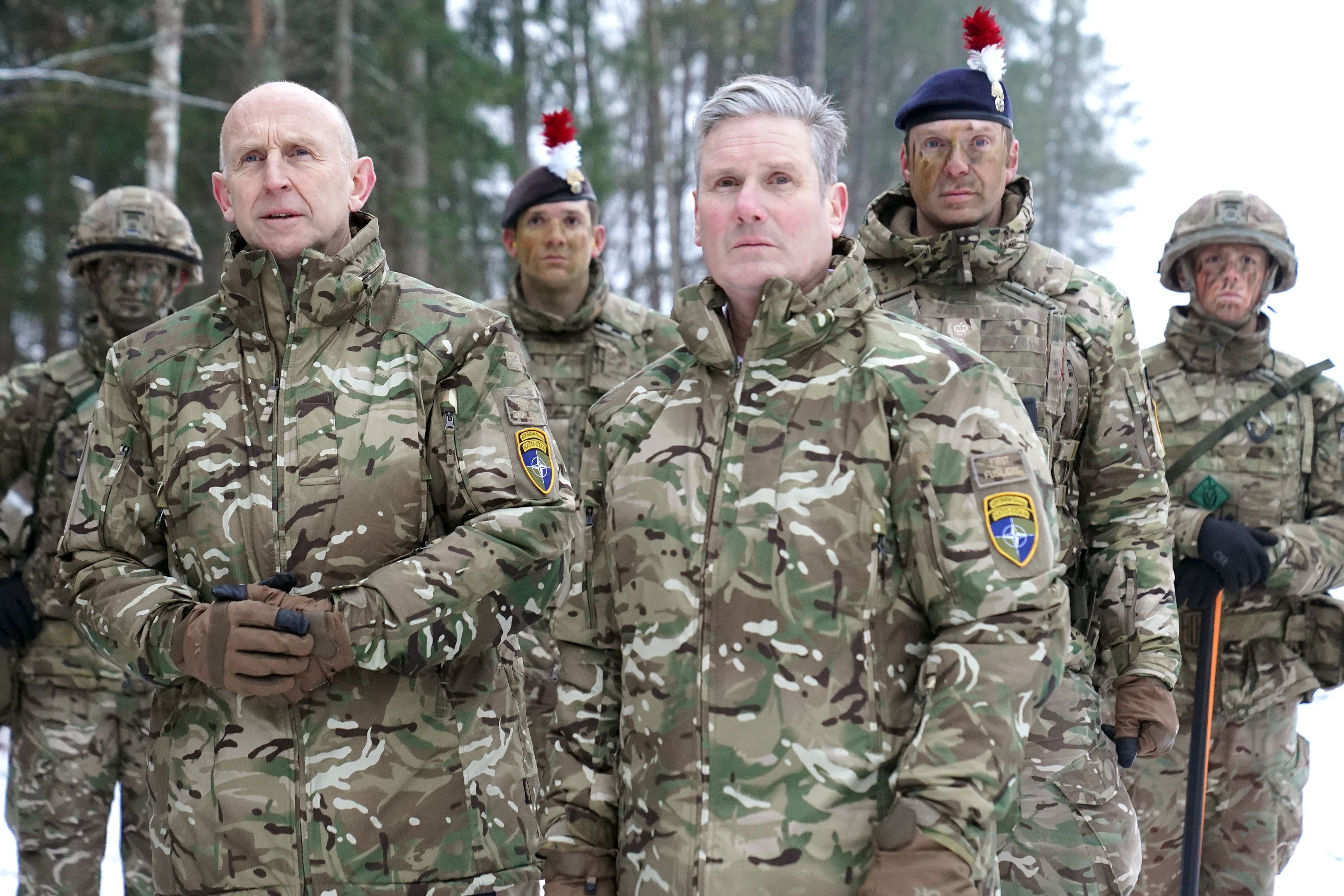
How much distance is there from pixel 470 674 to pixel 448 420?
2.01 ft

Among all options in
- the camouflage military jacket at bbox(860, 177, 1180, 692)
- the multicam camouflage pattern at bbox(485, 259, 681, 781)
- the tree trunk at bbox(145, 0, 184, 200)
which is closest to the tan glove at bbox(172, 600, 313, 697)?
the camouflage military jacket at bbox(860, 177, 1180, 692)

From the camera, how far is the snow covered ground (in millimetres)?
6676

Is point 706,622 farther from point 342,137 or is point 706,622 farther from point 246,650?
point 342,137

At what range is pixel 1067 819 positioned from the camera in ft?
12.0

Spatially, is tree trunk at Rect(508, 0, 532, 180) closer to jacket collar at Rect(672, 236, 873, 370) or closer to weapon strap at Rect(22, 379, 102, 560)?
weapon strap at Rect(22, 379, 102, 560)

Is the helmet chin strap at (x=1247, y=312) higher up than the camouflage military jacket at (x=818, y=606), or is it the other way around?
the helmet chin strap at (x=1247, y=312)

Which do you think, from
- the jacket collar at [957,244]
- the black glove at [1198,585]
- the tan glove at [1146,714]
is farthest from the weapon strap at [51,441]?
the black glove at [1198,585]

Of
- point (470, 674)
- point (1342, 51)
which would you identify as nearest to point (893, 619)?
point (470, 674)

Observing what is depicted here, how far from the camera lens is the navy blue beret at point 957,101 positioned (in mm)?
4059

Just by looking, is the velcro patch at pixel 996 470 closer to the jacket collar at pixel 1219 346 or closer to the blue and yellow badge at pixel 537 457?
the blue and yellow badge at pixel 537 457

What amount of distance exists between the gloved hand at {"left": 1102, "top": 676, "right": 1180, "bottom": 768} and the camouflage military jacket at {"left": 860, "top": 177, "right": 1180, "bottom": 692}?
0.04 meters

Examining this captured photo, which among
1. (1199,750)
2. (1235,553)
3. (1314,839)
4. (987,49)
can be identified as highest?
(987,49)

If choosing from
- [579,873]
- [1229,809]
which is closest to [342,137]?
[579,873]

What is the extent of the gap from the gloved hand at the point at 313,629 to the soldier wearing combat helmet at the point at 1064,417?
1.79m
